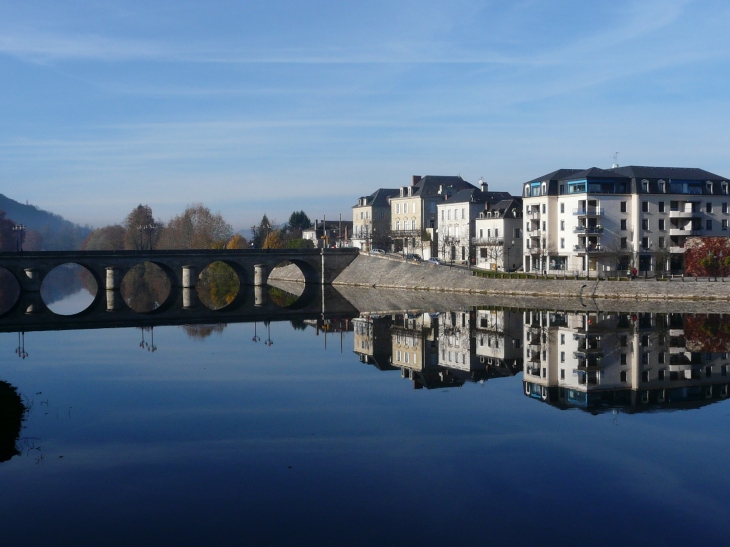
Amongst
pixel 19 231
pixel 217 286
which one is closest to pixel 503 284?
pixel 217 286

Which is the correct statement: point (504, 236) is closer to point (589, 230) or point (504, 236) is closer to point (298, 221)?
point (589, 230)

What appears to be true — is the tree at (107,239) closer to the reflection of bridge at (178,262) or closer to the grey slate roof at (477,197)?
the reflection of bridge at (178,262)

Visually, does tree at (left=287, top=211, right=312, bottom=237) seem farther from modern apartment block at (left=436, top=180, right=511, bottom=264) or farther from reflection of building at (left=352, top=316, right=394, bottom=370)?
reflection of building at (left=352, top=316, right=394, bottom=370)

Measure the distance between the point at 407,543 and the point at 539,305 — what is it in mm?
47058

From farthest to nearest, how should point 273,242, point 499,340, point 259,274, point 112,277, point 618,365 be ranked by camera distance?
point 273,242
point 259,274
point 112,277
point 499,340
point 618,365

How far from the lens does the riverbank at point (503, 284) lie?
59.2 m

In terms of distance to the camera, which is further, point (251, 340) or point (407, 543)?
point (251, 340)

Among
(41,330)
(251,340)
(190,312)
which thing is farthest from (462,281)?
(41,330)

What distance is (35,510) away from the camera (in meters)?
15.8

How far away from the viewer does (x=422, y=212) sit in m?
99.6

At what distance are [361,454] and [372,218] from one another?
9518 centimetres

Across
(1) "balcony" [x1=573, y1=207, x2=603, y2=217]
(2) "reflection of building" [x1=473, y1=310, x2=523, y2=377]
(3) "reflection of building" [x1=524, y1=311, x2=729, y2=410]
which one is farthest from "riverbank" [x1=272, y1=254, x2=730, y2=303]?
(3) "reflection of building" [x1=524, y1=311, x2=729, y2=410]

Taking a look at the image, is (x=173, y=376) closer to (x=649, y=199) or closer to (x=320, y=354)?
(x=320, y=354)

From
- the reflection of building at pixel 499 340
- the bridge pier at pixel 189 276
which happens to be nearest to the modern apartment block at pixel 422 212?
the bridge pier at pixel 189 276
